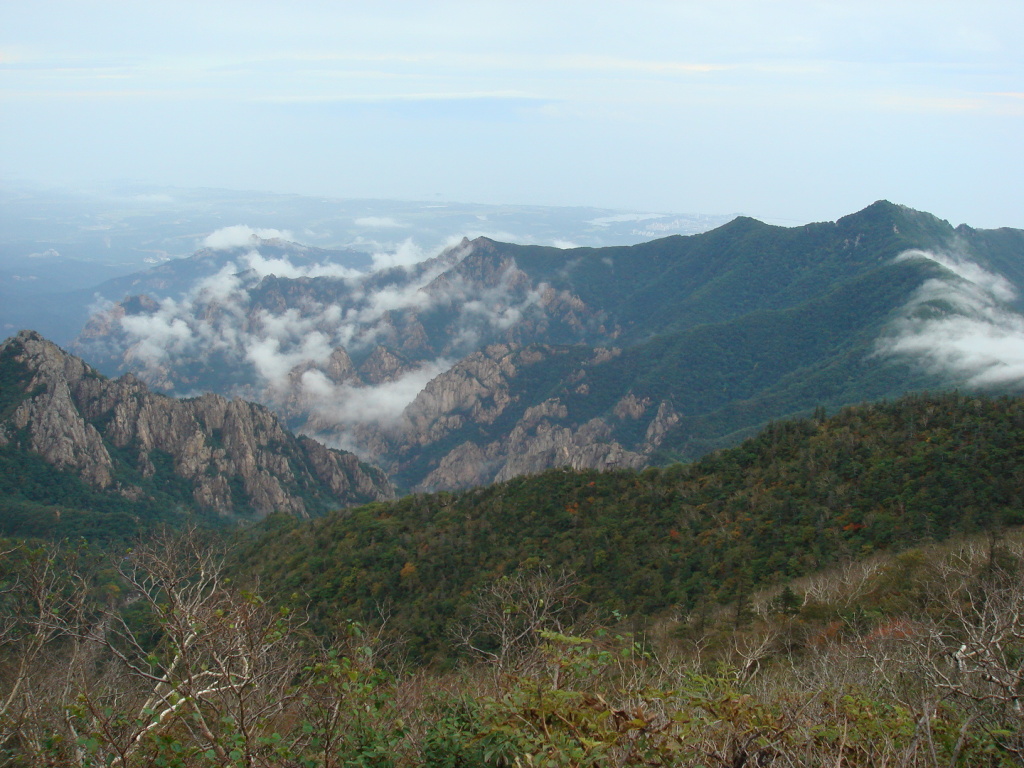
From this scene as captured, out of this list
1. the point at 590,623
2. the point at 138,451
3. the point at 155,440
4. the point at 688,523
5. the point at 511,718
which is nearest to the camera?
the point at 511,718

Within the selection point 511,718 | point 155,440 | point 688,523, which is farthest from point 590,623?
point 155,440

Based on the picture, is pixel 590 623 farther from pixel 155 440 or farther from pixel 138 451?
pixel 155 440

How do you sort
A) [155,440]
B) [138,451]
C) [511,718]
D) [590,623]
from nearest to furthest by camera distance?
[511,718] < [590,623] < [138,451] < [155,440]

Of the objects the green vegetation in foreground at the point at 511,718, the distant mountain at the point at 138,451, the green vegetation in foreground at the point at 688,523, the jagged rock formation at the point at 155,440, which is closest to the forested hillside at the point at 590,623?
the green vegetation in foreground at the point at 511,718

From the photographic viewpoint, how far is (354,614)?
4547cm

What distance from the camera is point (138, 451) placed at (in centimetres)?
11231

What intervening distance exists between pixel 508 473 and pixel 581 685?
16441 centimetres

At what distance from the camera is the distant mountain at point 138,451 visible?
95.3 meters

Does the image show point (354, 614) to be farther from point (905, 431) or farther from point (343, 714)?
point (905, 431)

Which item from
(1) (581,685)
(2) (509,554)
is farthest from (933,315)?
(1) (581,685)

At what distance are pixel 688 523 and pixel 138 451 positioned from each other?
9865cm

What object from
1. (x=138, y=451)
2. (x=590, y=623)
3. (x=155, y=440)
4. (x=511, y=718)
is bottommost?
(x=138, y=451)

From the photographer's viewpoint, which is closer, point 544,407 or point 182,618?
point 182,618

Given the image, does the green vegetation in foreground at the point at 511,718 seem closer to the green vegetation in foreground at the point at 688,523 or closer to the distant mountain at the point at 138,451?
the green vegetation in foreground at the point at 688,523
